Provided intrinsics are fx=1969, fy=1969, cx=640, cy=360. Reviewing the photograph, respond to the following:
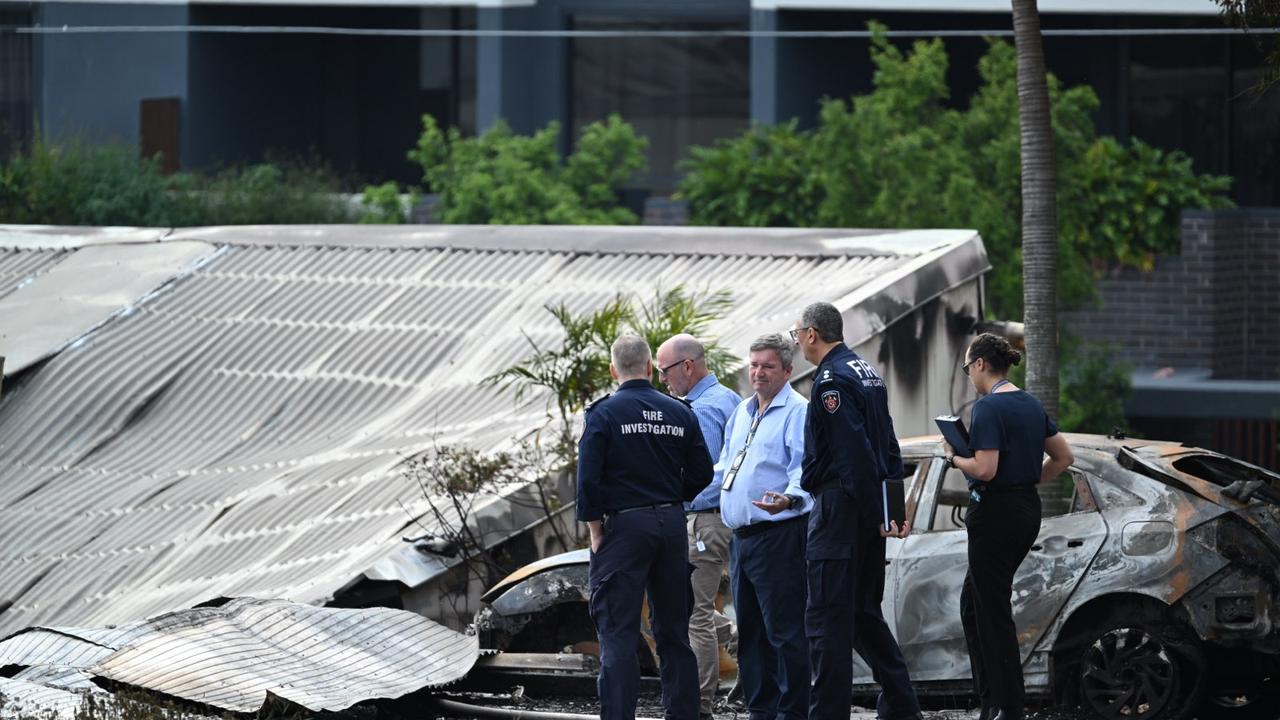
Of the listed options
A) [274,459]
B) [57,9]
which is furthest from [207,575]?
[57,9]

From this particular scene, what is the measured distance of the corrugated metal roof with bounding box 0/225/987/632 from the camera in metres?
14.1

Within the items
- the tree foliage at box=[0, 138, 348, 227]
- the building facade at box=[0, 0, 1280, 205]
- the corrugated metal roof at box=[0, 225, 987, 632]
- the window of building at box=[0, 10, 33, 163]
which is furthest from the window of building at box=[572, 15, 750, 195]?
the corrugated metal roof at box=[0, 225, 987, 632]

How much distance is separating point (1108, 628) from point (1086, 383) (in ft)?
44.5

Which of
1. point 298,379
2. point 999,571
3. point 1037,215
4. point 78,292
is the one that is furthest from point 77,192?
point 999,571

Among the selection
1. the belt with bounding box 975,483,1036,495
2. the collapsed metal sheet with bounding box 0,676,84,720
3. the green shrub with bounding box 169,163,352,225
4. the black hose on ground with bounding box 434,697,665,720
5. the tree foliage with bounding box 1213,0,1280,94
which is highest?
the tree foliage with bounding box 1213,0,1280,94

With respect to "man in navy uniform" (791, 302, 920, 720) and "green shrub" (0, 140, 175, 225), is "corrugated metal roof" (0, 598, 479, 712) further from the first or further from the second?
"green shrub" (0, 140, 175, 225)

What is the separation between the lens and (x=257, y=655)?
991 centimetres

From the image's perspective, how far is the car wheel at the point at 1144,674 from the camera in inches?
378

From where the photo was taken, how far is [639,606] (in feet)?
27.7

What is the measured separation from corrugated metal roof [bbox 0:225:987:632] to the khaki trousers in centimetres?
343

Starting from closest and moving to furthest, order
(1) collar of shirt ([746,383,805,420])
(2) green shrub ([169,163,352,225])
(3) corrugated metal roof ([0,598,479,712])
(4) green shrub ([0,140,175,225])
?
(1) collar of shirt ([746,383,805,420])
(3) corrugated metal roof ([0,598,479,712])
(4) green shrub ([0,140,175,225])
(2) green shrub ([169,163,352,225])

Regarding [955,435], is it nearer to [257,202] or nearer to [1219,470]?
[1219,470]

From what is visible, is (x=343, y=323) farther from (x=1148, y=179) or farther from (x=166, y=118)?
(x=166, y=118)

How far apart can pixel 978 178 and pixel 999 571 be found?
15.3 meters
